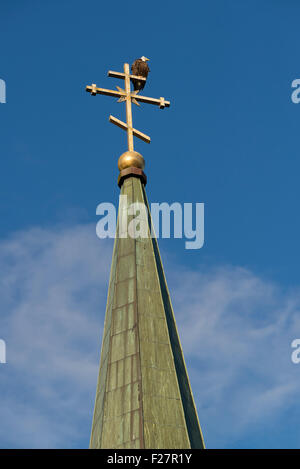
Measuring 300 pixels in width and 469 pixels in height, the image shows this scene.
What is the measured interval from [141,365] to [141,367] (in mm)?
51

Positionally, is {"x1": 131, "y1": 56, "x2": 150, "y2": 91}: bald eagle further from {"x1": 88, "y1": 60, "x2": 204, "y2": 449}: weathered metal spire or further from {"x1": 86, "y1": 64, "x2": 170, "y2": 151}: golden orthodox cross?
{"x1": 88, "y1": 60, "x2": 204, "y2": 449}: weathered metal spire

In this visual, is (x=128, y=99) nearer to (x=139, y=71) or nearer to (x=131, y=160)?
(x=139, y=71)

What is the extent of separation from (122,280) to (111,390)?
301 centimetres

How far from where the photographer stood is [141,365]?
15078 mm

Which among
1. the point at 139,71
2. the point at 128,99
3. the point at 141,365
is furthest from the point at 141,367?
the point at 139,71

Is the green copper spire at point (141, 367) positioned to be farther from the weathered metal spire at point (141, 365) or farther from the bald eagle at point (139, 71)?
the bald eagle at point (139, 71)

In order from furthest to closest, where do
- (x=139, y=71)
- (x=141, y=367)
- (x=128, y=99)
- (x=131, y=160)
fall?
(x=139, y=71)
(x=128, y=99)
(x=131, y=160)
(x=141, y=367)

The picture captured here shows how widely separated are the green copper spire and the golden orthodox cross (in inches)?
145

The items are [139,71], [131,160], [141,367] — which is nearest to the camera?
[141,367]

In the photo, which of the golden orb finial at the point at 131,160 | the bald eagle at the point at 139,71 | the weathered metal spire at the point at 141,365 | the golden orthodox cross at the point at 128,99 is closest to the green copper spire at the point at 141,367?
the weathered metal spire at the point at 141,365

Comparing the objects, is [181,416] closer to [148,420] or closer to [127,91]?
[148,420]

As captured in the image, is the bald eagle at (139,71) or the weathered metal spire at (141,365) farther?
the bald eagle at (139,71)

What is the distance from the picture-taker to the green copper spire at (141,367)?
14.1m

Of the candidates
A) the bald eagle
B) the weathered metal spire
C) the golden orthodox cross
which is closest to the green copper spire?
the weathered metal spire
